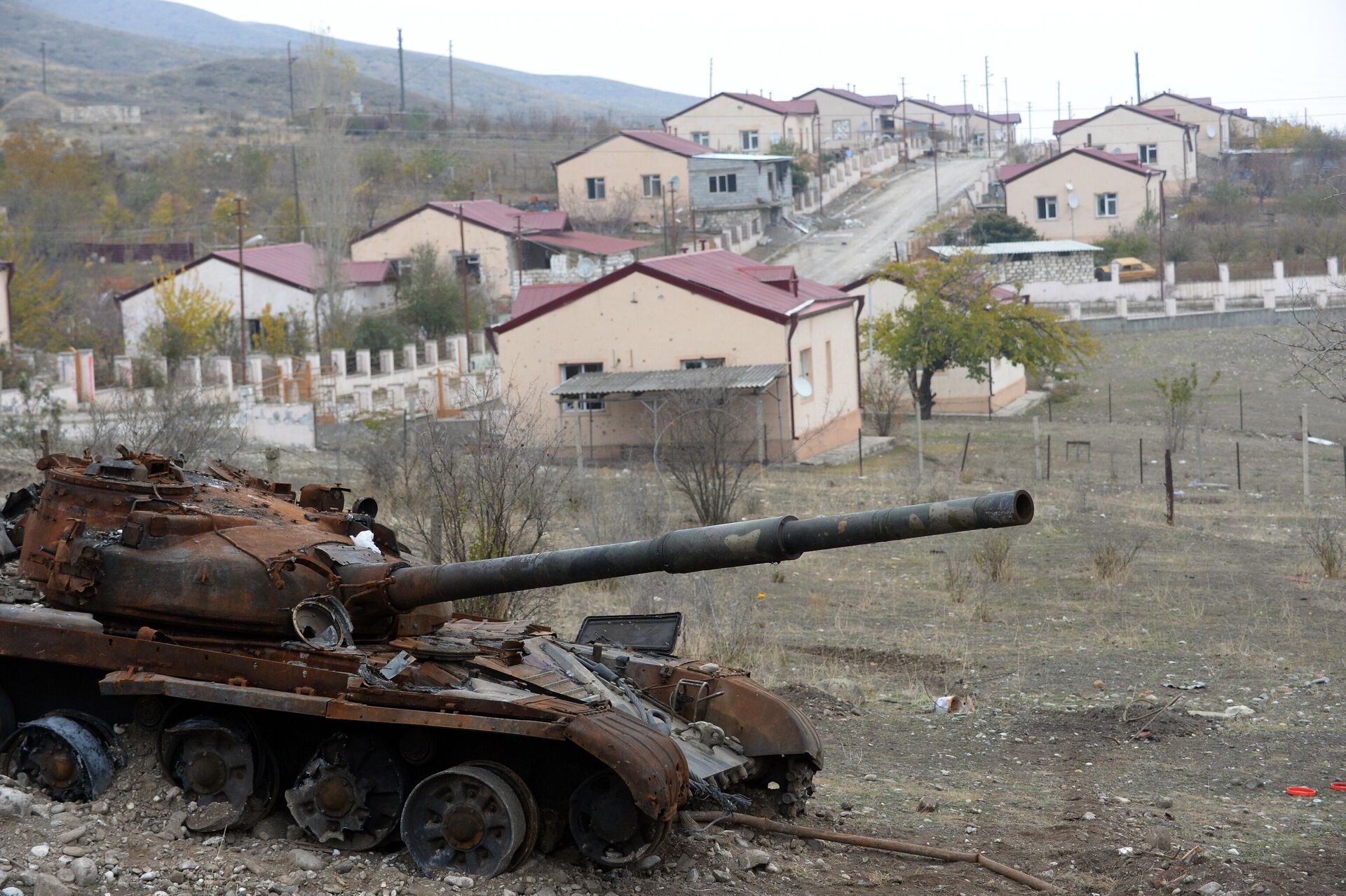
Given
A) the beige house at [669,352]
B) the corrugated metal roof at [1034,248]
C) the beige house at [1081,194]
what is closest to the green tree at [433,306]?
the beige house at [669,352]

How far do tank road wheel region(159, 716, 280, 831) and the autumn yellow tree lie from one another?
31893mm

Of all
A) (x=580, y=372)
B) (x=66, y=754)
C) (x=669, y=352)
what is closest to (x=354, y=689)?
(x=66, y=754)

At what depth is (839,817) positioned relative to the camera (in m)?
9.12

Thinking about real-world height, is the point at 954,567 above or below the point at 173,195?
below

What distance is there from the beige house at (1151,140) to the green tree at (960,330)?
3914 cm

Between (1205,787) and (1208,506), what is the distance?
15.1 metres

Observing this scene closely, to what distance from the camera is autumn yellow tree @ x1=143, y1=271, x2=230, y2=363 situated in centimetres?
4019

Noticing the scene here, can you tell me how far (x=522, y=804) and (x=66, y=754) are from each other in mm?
Result: 2767

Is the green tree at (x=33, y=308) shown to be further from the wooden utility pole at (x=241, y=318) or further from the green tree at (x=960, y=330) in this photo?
the green tree at (x=960, y=330)

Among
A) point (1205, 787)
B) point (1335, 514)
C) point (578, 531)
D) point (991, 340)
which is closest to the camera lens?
point (1205, 787)

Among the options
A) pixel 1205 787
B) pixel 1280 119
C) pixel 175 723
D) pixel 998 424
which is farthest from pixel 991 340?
pixel 1280 119

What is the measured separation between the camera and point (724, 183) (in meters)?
62.4

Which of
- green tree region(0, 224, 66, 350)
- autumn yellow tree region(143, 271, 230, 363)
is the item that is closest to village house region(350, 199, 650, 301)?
autumn yellow tree region(143, 271, 230, 363)

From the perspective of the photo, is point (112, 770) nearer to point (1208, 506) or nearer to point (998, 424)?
point (1208, 506)
